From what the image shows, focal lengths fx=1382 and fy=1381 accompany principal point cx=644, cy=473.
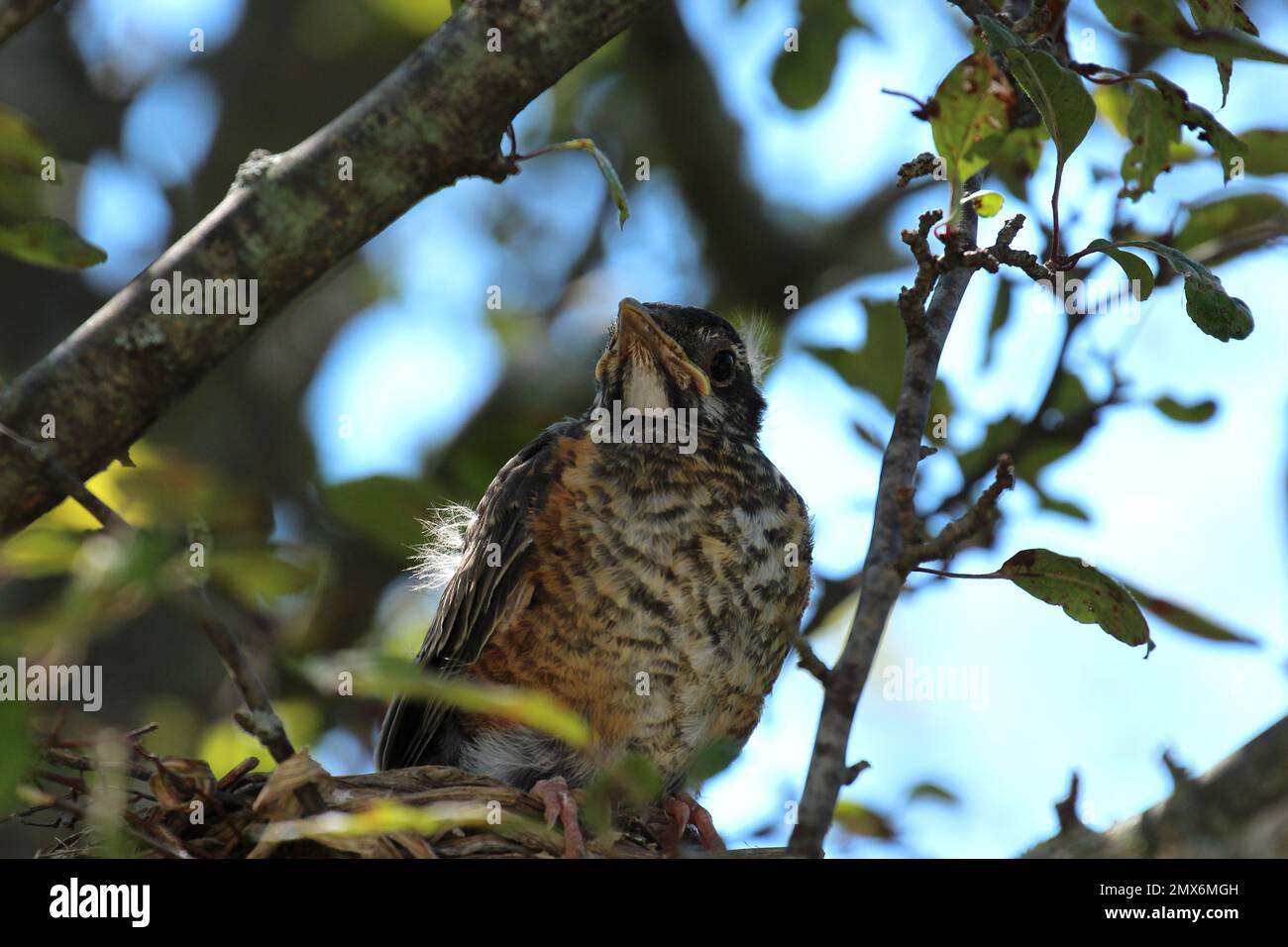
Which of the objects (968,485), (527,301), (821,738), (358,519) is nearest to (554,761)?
(358,519)

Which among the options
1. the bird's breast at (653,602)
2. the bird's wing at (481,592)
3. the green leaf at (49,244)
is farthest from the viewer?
the bird's wing at (481,592)

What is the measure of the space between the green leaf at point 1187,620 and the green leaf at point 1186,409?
67cm

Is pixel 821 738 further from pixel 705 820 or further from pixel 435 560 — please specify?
pixel 435 560

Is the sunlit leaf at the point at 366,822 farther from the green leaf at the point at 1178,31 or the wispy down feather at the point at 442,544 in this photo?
the wispy down feather at the point at 442,544

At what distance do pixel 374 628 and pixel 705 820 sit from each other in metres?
1.99

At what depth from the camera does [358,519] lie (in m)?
3.84

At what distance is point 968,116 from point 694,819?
1.82m

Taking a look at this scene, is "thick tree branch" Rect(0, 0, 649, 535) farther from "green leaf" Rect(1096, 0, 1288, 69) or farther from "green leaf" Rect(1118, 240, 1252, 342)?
"green leaf" Rect(1118, 240, 1252, 342)

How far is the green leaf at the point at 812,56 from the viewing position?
380 cm

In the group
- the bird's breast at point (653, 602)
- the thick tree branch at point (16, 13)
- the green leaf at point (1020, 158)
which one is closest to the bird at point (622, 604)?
the bird's breast at point (653, 602)

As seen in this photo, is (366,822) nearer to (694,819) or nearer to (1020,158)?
(694,819)

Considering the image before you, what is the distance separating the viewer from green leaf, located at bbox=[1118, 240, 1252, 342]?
7.20ft

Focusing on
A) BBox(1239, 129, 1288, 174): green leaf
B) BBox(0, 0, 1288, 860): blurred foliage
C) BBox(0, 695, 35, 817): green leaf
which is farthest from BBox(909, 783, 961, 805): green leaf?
BBox(0, 695, 35, 817): green leaf
